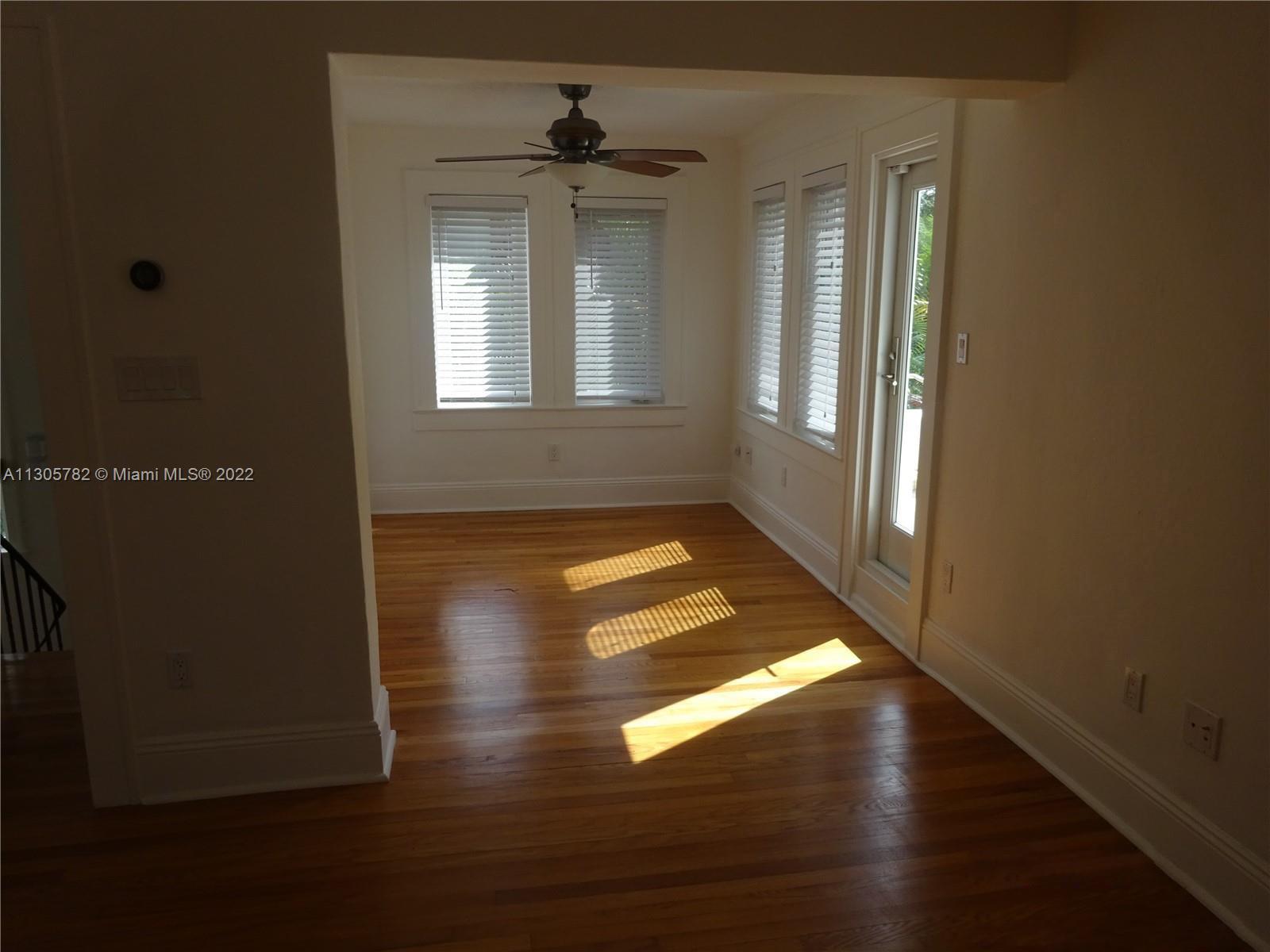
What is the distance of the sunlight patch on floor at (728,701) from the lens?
305cm

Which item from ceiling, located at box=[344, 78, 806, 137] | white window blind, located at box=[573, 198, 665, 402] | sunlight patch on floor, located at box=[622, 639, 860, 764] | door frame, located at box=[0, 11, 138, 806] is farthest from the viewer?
white window blind, located at box=[573, 198, 665, 402]

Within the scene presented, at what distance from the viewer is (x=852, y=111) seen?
414 centimetres

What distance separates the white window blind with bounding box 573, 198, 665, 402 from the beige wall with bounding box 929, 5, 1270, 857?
2.97m

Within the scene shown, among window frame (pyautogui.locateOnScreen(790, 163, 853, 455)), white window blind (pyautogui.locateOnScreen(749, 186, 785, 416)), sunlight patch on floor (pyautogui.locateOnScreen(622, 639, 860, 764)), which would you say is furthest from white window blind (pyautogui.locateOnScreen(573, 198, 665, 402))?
sunlight patch on floor (pyautogui.locateOnScreen(622, 639, 860, 764))

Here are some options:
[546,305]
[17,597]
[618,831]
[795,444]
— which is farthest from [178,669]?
[546,305]

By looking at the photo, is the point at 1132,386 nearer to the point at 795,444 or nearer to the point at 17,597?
the point at 795,444

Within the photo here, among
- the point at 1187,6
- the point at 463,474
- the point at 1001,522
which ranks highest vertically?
the point at 1187,6

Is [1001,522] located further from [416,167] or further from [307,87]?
[416,167]

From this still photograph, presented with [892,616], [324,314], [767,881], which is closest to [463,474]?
[892,616]

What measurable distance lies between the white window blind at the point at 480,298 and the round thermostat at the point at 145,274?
3478 mm

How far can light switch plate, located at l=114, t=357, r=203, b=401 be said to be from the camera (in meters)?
2.39

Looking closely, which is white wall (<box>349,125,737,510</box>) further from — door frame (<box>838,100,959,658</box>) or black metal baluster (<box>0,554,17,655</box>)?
black metal baluster (<box>0,554,17,655</box>)

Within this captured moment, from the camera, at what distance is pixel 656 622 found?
13.5 feet

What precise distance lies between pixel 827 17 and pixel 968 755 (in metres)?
2.31
